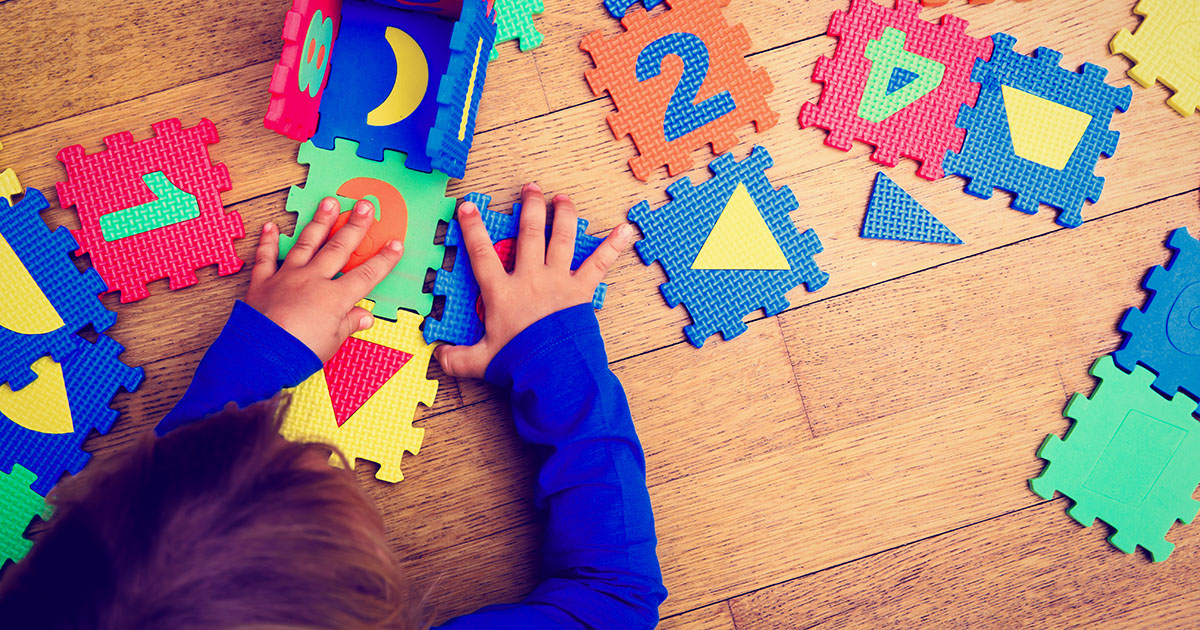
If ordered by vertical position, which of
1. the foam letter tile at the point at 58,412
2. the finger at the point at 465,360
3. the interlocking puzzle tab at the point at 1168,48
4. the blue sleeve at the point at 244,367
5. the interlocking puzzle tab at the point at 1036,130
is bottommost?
the foam letter tile at the point at 58,412

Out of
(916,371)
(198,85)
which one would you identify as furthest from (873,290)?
(198,85)

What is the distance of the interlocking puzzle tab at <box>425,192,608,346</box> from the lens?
0.85 metres

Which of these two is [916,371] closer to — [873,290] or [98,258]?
[873,290]

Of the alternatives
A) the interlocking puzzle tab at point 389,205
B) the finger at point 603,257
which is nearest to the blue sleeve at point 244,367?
the interlocking puzzle tab at point 389,205

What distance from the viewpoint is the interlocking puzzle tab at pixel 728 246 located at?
0.87 m

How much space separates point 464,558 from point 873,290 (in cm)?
64

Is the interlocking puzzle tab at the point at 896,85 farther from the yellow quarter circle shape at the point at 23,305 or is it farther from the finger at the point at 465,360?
the yellow quarter circle shape at the point at 23,305

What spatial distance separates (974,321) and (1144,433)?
0.26 metres

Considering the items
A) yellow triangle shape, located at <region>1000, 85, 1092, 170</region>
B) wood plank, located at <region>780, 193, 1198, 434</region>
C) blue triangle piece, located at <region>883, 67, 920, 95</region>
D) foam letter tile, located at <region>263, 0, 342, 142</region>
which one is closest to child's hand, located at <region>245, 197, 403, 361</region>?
foam letter tile, located at <region>263, 0, 342, 142</region>

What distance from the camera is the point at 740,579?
89cm

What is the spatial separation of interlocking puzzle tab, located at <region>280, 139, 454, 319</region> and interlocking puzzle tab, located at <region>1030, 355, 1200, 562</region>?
86cm

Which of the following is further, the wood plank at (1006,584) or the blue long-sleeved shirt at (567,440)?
the wood plank at (1006,584)

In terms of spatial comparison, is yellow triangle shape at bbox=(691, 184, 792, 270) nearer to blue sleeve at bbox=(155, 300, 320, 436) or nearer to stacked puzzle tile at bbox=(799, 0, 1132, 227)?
stacked puzzle tile at bbox=(799, 0, 1132, 227)

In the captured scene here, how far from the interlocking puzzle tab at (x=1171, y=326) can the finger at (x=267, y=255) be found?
1114mm
